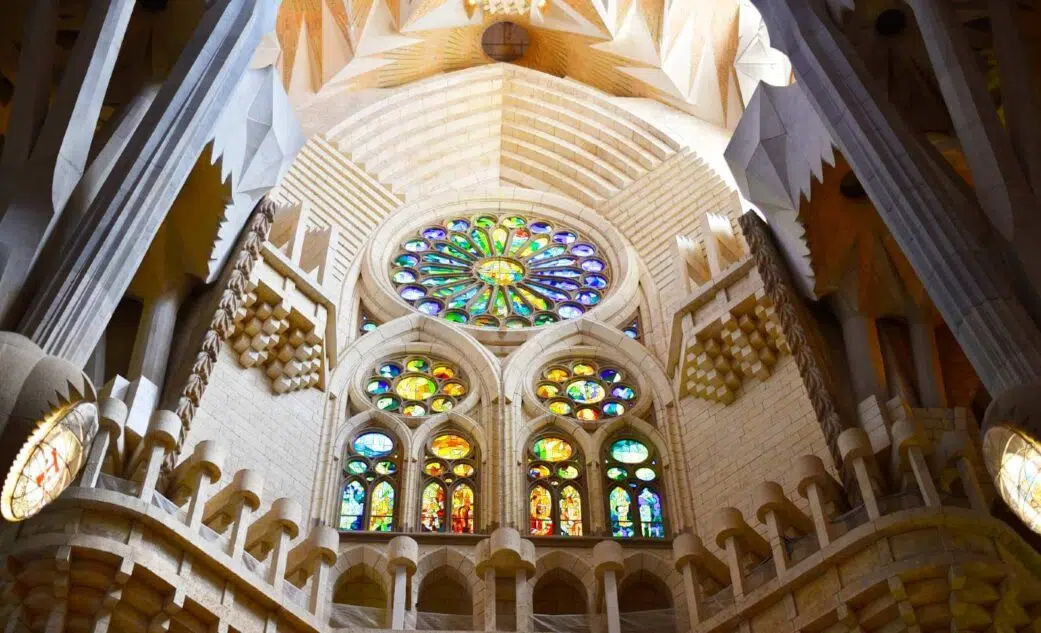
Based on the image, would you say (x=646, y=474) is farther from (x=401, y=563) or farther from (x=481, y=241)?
(x=481, y=241)

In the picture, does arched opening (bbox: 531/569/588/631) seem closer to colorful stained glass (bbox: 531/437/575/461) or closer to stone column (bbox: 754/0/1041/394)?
colorful stained glass (bbox: 531/437/575/461)

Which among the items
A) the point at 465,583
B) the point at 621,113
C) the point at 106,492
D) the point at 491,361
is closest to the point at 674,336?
the point at 491,361

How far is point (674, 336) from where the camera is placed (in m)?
15.4

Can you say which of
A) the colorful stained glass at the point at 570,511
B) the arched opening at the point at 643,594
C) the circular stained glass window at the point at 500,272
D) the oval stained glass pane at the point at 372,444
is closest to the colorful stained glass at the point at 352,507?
the oval stained glass pane at the point at 372,444

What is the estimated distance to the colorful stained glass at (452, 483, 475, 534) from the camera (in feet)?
46.5

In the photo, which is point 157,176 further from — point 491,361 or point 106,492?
point 491,361

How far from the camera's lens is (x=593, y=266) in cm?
1873

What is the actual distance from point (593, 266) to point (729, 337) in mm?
4346

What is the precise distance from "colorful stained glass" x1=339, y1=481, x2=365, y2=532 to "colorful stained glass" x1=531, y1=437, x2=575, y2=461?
204 cm

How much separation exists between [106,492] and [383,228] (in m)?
8.72

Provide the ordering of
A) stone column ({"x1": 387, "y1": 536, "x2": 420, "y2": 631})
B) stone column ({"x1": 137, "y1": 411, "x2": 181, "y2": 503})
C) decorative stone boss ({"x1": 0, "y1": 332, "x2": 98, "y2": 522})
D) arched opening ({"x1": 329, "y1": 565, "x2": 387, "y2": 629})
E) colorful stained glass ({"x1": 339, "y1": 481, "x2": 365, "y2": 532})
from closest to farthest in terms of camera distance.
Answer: decorative stone boss ({"x1": 0, "y1": 332, "x2": 98, "y2": 522}), stone column ({"x1": 137, "y1": 411, "x2": 181, "y2": 503}), stone column ({"x1": 387, "y1": 536, "x2": 420, "y2": 631}), arched opening ({"x1": 329, "y1": 565, "x2": 387, "y2": 629}), colorful stained glass ({"x1": 339, "y1": 481, "x2": 365, "y2": 532})

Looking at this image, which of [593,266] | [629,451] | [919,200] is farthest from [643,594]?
[593,266]

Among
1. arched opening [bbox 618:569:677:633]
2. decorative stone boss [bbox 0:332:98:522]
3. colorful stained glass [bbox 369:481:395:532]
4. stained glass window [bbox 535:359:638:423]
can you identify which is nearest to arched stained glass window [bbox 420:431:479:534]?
colorful stained glass [bbox 369:481:395:532]

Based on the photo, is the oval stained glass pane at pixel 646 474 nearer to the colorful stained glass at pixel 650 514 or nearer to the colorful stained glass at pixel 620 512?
the colorful stained glass at pixel 650 514
